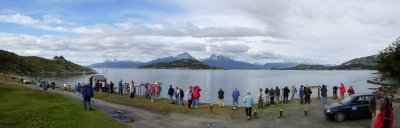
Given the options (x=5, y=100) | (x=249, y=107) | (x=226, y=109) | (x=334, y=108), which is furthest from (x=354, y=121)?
(x=5, y=100)

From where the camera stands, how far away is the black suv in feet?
76.1

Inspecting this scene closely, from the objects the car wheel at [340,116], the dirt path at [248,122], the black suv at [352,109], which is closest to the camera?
the dirt path at [248,122]

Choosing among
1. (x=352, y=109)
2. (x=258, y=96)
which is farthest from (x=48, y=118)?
(x=352, y=109)

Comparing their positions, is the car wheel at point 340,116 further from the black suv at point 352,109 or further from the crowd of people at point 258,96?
the crowd of people at point 258,96

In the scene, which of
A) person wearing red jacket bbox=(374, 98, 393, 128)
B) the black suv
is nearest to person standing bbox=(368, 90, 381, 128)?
person wearing red jacket bbox=(374, 98, 393, 128)

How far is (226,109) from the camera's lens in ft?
100

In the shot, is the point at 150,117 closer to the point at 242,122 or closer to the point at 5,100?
the point at 242,122

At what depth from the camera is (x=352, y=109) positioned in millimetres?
23219

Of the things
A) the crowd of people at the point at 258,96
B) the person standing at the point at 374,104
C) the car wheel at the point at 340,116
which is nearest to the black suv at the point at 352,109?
the car wheel at the point at 340,116

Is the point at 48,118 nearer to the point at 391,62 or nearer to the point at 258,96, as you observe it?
the point at 258,96

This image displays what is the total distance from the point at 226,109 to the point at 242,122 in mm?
5691

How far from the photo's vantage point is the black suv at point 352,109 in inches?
914

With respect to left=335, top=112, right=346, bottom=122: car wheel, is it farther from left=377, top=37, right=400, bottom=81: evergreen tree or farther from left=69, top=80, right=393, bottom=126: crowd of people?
left=377, top=37, right=400, bottom=81: evergreen tree

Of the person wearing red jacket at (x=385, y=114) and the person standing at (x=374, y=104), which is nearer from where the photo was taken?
the person wearing red jacket at (x=385, y=114)
